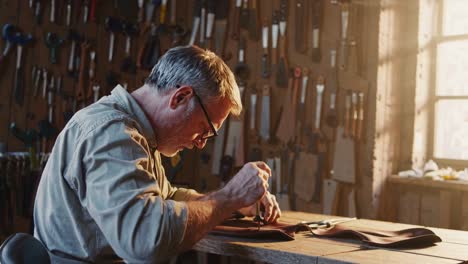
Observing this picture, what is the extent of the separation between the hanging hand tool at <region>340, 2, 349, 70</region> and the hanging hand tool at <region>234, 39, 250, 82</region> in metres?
0.88

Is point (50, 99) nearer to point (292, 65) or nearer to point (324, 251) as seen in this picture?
point (292, 65)

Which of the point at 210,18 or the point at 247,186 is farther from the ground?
the point at 210,18

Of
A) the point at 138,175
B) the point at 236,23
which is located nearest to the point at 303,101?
the point at 236,23

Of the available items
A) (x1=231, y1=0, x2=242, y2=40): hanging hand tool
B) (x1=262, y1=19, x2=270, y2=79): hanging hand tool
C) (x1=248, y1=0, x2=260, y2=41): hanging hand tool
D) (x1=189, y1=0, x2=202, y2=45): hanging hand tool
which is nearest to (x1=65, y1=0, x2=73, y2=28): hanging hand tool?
(x1=189, y1=0, x2=202, y2=45): hanging hand tool

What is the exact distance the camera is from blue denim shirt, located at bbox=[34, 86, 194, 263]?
1.50 meters

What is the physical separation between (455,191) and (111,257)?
2984 mm

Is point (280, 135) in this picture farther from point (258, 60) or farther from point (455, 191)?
point (455, 191)

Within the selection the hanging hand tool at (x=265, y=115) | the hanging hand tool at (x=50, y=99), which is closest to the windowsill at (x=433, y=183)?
the hanging hand tool at (x=265, y=115)

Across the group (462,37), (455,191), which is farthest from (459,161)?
(462,37)

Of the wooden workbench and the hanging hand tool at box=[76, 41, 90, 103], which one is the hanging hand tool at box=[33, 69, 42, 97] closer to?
the hanging hand tool at box=[76, 41, 90, 103]

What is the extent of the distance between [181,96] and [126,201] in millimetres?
442

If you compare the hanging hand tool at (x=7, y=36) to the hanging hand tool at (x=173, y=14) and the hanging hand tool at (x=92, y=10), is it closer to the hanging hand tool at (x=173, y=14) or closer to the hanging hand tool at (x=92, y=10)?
the hanging hand tool at (x=92, y=10)

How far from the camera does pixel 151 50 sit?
17.8 ft

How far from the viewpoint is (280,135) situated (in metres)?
4.84
